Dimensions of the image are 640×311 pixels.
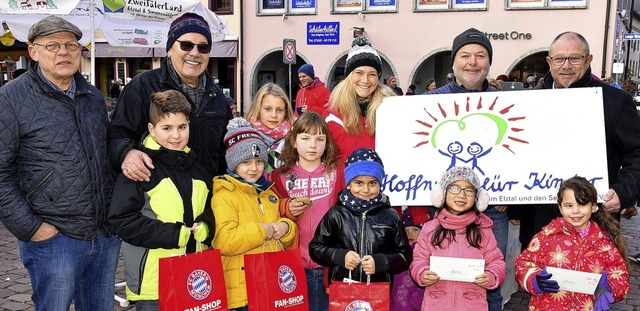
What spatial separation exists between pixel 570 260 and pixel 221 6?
2187 centimetres

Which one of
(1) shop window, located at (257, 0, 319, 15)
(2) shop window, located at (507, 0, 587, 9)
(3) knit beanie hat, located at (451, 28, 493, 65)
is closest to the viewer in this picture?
(3) knit beanie hat, located at (451, 28, 493, 65)

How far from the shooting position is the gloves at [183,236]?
2932 mm

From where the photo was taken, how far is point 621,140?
3.45 metres

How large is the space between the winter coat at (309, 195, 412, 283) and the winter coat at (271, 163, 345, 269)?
0.82 ft

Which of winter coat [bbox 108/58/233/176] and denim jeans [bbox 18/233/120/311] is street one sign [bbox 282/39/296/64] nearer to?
winter coat [bbox 108/58/233/176]

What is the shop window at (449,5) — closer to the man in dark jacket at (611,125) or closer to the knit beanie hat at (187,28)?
the man in dark jacket at (611,125)

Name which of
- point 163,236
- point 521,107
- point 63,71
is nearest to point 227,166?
point 163,236

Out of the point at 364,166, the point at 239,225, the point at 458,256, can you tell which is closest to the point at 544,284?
the point at 458,256

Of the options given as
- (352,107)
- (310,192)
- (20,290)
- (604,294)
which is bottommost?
(20,290)

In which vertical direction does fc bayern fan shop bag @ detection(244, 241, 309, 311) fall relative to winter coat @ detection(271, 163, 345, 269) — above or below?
below

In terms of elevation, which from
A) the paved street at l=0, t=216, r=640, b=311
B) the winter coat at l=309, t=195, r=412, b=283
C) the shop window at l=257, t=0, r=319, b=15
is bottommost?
the paved street at l=0, t=216, r=640, b=311

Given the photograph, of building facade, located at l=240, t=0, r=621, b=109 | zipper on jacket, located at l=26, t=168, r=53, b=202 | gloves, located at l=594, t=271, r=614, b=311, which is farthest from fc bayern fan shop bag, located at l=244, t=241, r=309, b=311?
building facade, located at l=240, t=0, r=621, b=109

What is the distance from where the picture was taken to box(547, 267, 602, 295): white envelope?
3.08 meters

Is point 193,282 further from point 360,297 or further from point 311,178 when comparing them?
point 311,178
